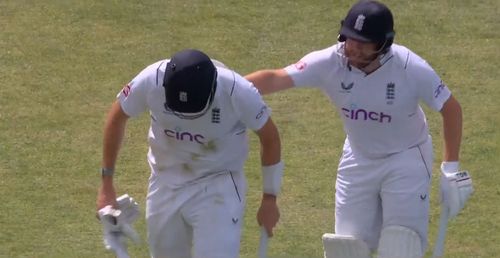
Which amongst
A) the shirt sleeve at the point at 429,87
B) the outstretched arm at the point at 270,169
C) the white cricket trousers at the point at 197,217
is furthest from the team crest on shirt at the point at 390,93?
the white cricket trousers at the point at 197,217

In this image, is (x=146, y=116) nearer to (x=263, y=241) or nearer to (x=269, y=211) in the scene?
(x=263, y=241)

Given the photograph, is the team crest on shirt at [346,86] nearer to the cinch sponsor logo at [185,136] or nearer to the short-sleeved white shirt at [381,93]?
the short-sleeved white shirt at [381,93]

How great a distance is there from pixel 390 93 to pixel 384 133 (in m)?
0.26

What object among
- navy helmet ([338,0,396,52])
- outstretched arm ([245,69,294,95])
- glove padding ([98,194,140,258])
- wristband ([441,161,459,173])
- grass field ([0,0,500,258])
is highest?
navy helmet ([338,0,396,52])

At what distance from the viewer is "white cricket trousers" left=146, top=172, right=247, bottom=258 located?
744 centimetres

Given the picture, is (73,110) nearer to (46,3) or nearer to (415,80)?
(46,3)

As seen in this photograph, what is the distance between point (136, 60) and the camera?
41.1 feet

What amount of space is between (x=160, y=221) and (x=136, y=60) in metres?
5.09

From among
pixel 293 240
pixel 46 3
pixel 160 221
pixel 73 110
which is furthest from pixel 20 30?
pixel 160 221

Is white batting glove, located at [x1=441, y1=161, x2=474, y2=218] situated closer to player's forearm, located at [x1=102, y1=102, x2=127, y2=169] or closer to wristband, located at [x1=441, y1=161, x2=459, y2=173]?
A: wristband, located at [x1=441, y1=161, x2=459, y2=173]

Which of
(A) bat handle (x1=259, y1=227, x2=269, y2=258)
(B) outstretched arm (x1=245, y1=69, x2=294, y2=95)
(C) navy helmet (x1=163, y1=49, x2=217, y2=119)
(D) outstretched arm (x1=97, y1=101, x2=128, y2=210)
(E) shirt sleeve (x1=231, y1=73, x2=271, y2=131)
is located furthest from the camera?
(B) outstretched arm (x1=245, y1=69, x2=294, y2=95)

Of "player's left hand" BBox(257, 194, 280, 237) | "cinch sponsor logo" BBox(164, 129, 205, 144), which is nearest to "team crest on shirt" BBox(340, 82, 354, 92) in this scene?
"player's left hand" BBox(257, 194, 280, 237)

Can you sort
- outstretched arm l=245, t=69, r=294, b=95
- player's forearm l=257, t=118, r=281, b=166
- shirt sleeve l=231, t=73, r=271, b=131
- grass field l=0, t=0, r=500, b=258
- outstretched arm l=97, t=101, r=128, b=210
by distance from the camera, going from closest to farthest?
shirt sleeve l=231, t=73, r=271, b=131 → player's forearm l=257, t=118, r=281, b=166 → outstretched arm l=97, t=101, r=128, b=210 → outstretched arm l=245, t=69, r=294, b=95 → grass field l=0, t=0, r=500, b=258

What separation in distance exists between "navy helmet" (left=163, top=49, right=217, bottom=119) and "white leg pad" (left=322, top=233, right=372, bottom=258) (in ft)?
4.26
